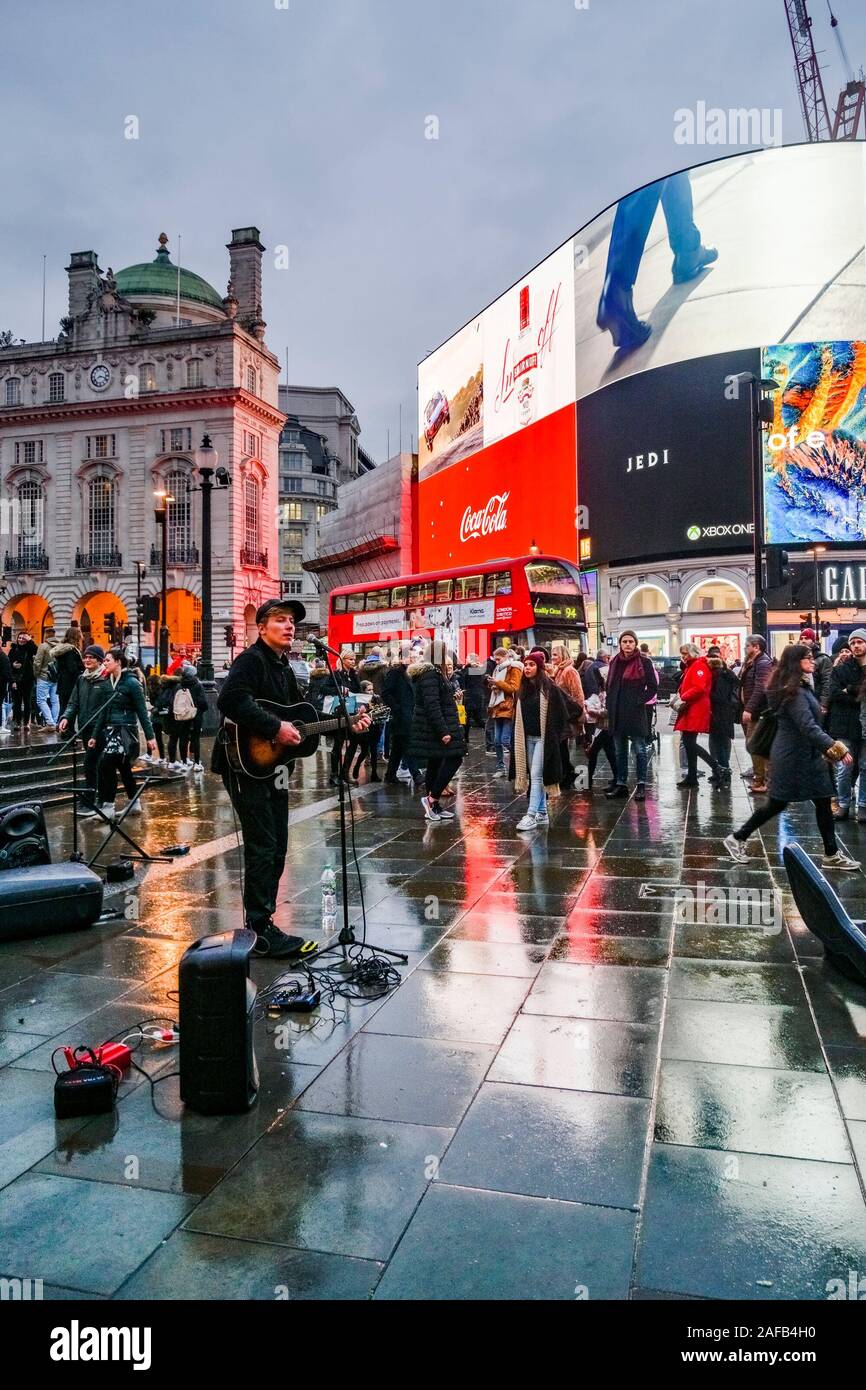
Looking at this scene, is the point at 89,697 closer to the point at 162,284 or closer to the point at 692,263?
the point at 692,263

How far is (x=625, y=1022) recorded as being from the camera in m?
4.21

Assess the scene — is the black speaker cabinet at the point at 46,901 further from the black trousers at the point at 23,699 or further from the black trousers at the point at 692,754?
the black trousers at the point at 23,699

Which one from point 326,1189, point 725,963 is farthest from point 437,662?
point 326,1189

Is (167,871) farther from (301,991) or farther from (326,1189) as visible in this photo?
(326,1189)

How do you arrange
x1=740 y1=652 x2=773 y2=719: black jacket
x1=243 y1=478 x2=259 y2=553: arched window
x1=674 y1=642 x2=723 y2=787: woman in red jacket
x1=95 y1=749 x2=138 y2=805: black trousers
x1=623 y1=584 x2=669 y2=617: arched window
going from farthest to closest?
x1=243 y1=478 x2=259 y2=553: arched window, x1=623 y1=584 x2=669 y2=617: arched window, x1=674 y1=642 x2=723 y2=787: woman in red jacket, x1=740 y1=652 x2=773 y2=719: black jacket, x1=95 y1=749 x2=138 y2=805: black trousers

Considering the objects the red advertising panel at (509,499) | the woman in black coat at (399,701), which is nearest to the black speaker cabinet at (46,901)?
the woman in black coat at (399,701)

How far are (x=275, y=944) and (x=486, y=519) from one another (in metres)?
45.5

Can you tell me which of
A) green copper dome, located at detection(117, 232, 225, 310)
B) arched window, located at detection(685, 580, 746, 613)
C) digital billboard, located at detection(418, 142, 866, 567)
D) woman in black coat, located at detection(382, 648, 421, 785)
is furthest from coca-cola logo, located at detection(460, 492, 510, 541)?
woman in black coat, located at detection(382, 648, 421, 785)

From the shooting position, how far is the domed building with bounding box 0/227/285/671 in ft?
165

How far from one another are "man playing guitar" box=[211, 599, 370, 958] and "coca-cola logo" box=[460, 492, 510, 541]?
42836 mm

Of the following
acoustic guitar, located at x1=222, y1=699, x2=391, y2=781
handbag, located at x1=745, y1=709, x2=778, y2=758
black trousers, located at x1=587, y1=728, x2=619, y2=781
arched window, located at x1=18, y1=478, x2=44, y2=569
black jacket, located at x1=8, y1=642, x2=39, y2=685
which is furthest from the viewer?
arched window, located at x1=18, y1=478, x2=44, y2=569

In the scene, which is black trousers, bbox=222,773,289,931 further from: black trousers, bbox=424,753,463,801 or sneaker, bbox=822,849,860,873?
sneaker, bbox=822,849,860,873

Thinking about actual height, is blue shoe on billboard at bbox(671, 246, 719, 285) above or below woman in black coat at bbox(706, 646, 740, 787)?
above
